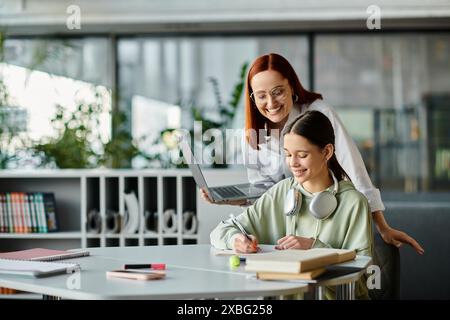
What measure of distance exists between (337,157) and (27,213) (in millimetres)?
2290

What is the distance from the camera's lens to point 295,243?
82.3 inches

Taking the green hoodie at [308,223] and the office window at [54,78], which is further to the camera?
the office window at [54,78]

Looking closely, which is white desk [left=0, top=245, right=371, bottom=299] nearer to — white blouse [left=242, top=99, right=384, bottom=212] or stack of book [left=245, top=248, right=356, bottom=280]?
stack of book [left=245, top=248, right=356, bottom=280]

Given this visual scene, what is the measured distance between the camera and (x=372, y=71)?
6676mm

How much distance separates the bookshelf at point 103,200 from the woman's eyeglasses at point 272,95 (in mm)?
1452

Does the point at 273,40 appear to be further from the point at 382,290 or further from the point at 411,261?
the point at 382,290

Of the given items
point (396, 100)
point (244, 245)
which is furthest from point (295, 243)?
point (396, 100)

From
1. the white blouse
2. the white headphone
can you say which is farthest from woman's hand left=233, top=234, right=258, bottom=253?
the white blouse

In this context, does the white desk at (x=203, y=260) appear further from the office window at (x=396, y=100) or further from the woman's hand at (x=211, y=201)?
the office window at (x=396, y=100)

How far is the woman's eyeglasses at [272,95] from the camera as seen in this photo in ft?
9.00

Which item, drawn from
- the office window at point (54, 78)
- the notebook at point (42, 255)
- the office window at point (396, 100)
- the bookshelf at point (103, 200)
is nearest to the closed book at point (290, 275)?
the notebook at point (42, 255)

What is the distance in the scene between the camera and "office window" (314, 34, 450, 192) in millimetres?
6586

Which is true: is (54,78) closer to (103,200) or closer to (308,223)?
(103,200)

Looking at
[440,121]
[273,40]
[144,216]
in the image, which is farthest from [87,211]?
[440,121]
